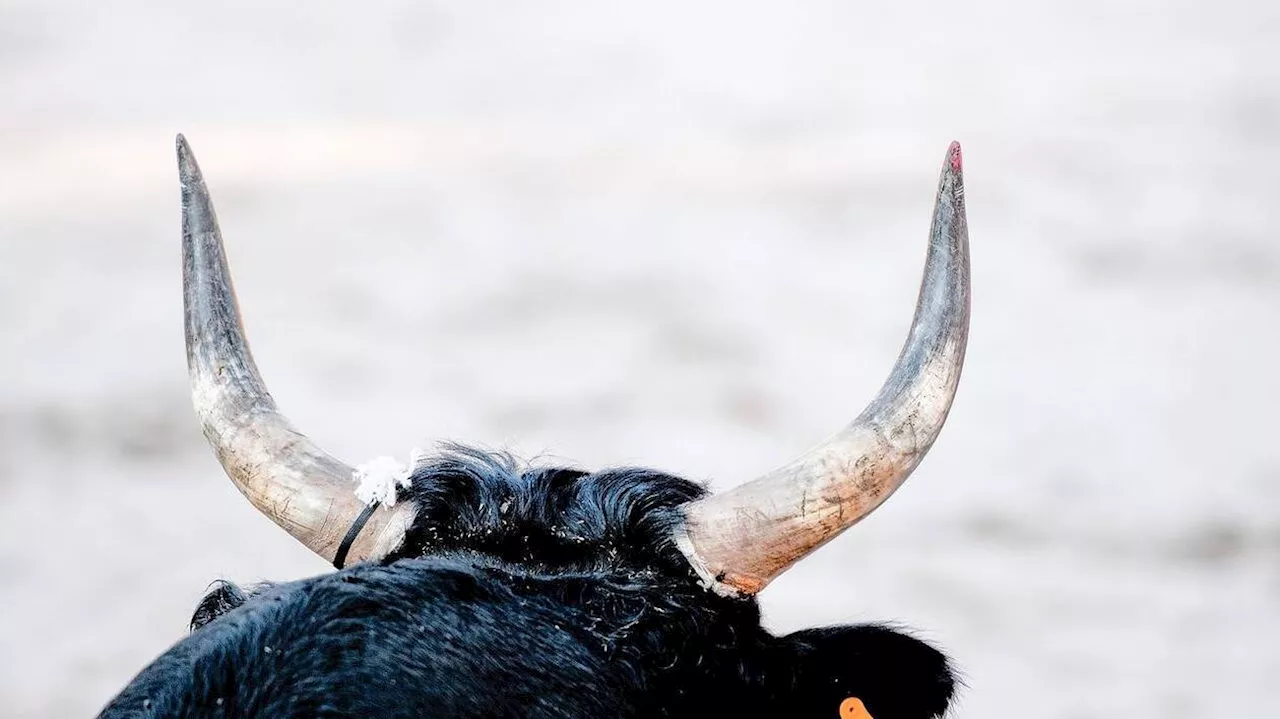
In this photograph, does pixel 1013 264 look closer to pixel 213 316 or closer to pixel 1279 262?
pixel 1279 262

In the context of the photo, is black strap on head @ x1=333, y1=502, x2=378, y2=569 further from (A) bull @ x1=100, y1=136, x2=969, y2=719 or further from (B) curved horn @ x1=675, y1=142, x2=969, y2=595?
(B) curved horn @ x1=675, y1=142, x2=969, y2=595

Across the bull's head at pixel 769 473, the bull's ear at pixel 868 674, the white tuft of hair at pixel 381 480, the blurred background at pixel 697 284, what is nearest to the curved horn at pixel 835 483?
the bull's head at pixel 769 473

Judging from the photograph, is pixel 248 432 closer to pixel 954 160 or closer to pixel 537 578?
pixel 537 578

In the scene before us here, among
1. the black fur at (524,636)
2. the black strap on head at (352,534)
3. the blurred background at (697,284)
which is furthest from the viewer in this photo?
the blurred background at (697,284)

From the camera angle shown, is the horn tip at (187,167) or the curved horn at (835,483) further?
the horn tip at (187,167)

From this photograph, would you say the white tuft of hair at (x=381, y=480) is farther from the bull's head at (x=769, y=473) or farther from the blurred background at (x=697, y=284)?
the blurred background at (x=697, y=284)

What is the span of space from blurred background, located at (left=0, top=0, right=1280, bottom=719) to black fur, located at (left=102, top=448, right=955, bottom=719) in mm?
4355

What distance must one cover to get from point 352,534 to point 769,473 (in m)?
0.74

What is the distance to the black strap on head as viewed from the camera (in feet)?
9.78

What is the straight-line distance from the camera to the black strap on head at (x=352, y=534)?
2982 mm

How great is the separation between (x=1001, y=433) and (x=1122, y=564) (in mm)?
1245

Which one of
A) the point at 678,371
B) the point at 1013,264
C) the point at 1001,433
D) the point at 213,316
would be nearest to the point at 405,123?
the point at 678,371

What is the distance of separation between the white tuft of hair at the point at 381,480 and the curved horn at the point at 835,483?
1.75ft

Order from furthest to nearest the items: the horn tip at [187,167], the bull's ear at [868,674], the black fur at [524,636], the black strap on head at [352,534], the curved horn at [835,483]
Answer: the horn tip at [187,167] < the black strap on head at [352,534] < the bull's ear at [868,674] < the curved horn at [835,483] < the black fur at [524,636]
